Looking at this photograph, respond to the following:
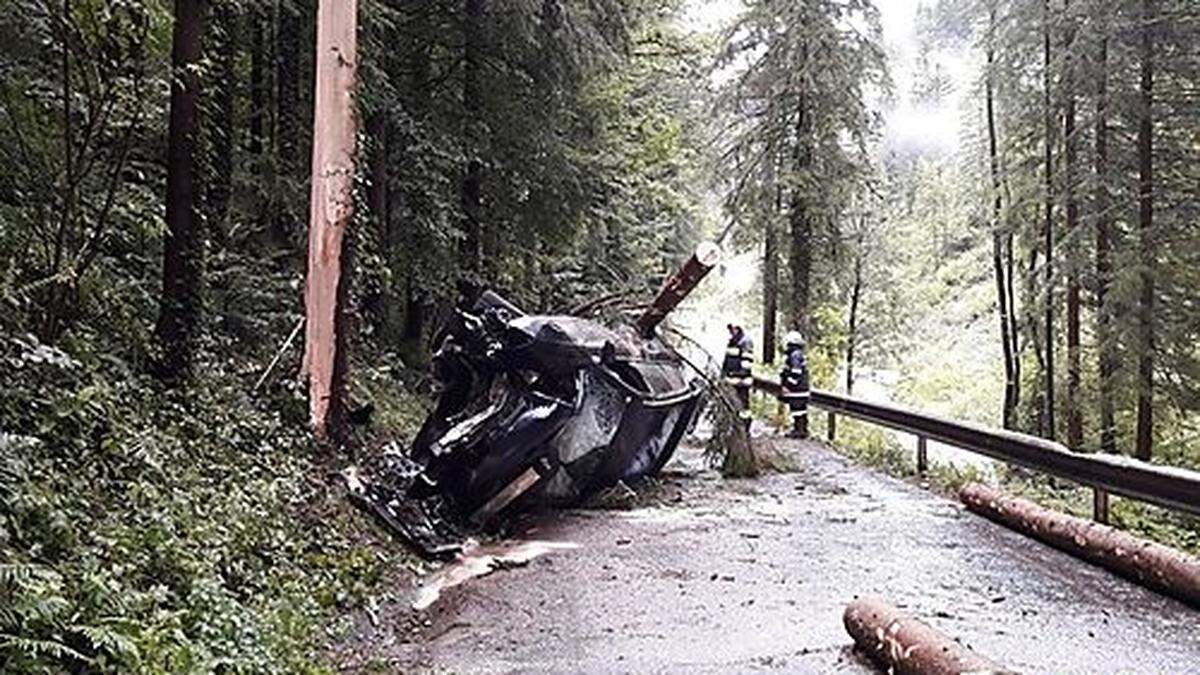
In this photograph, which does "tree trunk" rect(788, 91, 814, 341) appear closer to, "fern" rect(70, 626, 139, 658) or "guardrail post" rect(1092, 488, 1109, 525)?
"guardrail post" rect(1092, 488, 1109, 525)

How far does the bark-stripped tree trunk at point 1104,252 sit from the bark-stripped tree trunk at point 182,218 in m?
14.4

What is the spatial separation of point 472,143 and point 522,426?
771 centimetres

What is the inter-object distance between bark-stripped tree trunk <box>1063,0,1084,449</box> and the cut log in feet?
27.5

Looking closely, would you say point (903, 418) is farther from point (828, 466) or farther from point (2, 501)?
point (2, 501)

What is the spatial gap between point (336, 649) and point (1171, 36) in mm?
16319

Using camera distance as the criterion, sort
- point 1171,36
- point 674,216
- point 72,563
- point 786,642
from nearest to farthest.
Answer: point 72,563 → point 786,642 → point 1171,36 → point 674,216

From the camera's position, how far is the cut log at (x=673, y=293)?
523 inches

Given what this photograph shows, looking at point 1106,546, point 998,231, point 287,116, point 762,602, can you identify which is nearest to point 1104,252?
point 998,231

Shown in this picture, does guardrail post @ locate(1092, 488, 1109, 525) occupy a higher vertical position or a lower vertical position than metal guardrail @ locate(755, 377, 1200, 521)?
lower

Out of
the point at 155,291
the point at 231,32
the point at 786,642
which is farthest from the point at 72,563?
the point at 231,32

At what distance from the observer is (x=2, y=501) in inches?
181

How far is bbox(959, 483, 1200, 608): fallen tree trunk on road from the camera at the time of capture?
266 inches

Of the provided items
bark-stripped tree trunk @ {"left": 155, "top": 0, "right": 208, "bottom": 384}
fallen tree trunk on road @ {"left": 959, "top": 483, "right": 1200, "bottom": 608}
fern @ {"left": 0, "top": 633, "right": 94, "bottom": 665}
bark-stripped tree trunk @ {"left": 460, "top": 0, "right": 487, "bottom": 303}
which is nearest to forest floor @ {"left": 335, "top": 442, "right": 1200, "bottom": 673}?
fallen tree trunk on road @ {"left": 959, "top": 483, "right": 1200, "bottom": 608}

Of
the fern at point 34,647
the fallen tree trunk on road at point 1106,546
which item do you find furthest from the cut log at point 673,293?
the fern at point 34,647
